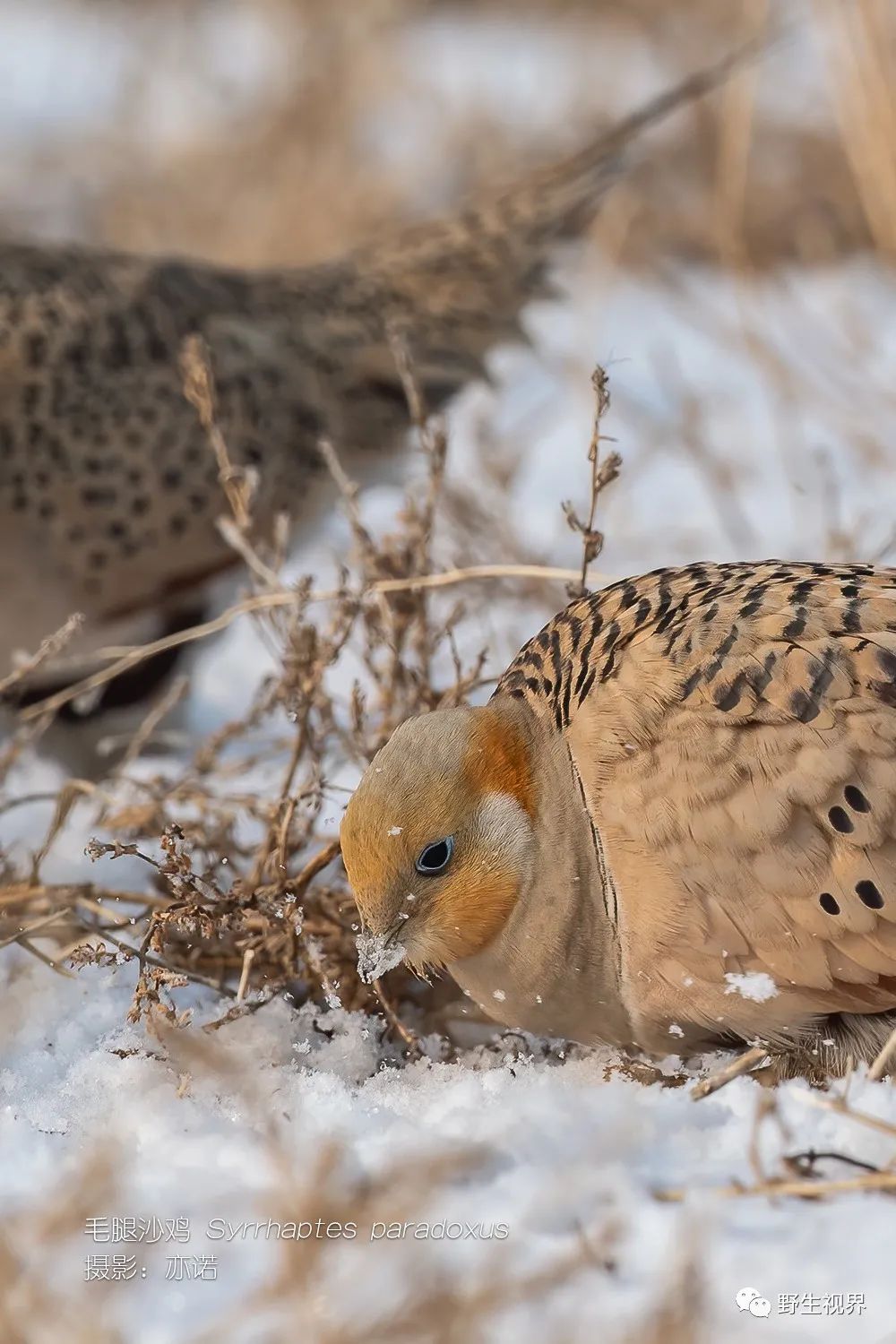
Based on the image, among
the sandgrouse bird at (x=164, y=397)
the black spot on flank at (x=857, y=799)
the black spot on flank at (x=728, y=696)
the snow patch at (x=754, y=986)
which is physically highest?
the sandgrouse bird at (x=164, y=397)

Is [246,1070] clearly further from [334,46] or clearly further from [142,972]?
[334,46]

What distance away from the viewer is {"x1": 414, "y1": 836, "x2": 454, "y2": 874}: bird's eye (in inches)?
86.4

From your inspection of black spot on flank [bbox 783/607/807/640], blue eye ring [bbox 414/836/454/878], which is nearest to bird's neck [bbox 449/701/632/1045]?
blue eye ring [bbox 414/836/454/878]

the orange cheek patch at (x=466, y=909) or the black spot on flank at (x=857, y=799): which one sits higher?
the black spot on flank at (x=857, y=799)

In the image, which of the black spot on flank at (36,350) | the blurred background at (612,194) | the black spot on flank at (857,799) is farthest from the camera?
the blurred background at (612,194)

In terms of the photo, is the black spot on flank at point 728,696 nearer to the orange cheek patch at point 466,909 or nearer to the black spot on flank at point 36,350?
the orange cheek patch at point 466,909

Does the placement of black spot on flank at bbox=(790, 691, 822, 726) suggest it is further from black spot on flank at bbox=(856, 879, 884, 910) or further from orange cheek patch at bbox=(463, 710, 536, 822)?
orange cheek patch at bbox=(463, 710, 536, 822)

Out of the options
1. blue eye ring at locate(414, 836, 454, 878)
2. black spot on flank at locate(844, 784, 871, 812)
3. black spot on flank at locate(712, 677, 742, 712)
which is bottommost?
black spot on flank at locate(844, 784, 871, 812)

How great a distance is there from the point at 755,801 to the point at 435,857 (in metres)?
0.44

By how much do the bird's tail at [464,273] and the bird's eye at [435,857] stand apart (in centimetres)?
216

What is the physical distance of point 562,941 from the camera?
222 cm

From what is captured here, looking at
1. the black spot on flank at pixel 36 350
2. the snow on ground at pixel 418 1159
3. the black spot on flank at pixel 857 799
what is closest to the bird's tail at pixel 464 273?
the black spot on flank at pixel 36 350

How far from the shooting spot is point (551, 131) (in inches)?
320

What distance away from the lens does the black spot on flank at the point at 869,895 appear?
6.72 ft
